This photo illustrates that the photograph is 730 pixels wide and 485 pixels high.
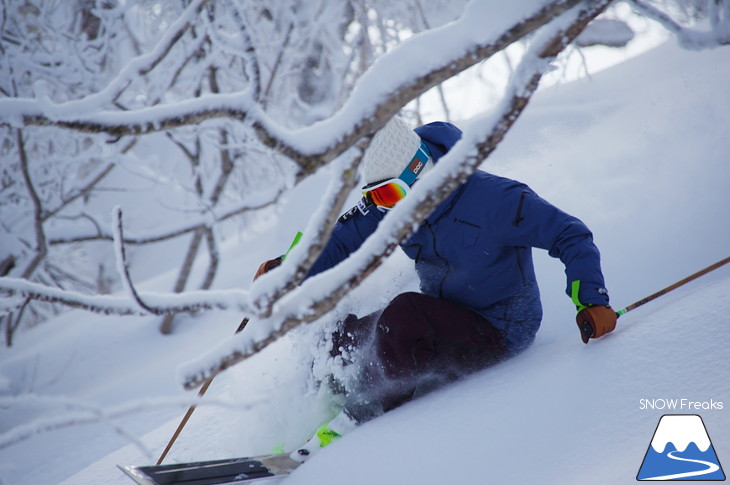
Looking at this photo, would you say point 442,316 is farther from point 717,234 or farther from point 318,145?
point 717,234

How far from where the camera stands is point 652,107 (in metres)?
3.49

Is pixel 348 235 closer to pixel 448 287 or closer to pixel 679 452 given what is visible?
pixel 448 287

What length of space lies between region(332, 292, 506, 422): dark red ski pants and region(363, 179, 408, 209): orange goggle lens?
15.4 inches

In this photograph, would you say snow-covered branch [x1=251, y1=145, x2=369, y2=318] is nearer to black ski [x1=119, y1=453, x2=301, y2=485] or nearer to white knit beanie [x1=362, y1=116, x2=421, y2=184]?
white knit beanie [x1=362, y1=116, x2=421, y2=184]

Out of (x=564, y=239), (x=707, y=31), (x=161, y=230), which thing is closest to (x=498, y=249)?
(x=564, y=239)

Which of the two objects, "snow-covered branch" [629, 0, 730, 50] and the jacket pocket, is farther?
the jacket pocket

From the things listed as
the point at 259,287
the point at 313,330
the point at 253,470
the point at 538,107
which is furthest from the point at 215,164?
the point at 259,287

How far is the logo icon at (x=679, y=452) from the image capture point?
111cm

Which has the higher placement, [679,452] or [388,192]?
[388,192]

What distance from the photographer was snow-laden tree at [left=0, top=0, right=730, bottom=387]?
87 centimetres

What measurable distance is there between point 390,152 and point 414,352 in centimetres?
79

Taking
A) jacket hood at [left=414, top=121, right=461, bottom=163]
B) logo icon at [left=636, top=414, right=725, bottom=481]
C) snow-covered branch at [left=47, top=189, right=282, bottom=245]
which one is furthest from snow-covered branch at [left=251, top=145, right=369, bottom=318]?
snow-covered branch at [left=47, top=189, right=282, bottom=245]

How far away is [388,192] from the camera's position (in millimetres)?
1941

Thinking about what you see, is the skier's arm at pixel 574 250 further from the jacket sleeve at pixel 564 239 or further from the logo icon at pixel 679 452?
the logo icon at pixel 679 452
